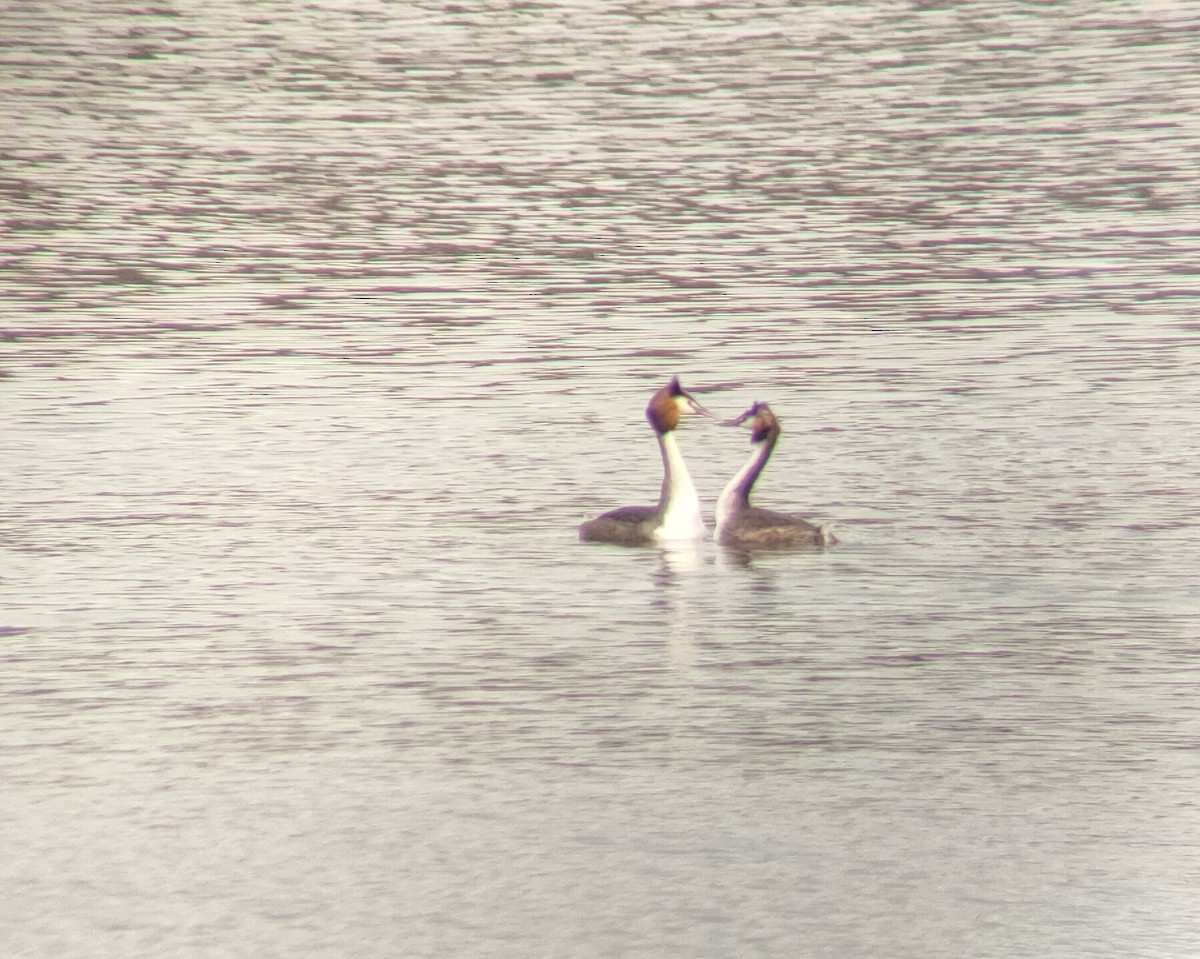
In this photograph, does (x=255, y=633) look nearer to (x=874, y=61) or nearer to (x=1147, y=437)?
(x=1147, y=437)

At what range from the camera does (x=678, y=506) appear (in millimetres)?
15148

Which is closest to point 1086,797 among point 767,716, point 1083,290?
point 767,716

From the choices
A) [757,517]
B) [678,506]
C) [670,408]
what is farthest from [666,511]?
[670,408]

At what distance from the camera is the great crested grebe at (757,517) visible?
14.6 meters

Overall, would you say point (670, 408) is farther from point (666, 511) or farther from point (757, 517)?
point (757, 517)

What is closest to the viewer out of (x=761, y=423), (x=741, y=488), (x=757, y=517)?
(x=757, y=517)

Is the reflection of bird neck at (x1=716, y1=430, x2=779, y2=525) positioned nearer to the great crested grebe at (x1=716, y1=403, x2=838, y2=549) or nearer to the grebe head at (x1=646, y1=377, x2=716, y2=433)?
the great crested grebe at (x1=716, y1=403, x2=838, y2=549)

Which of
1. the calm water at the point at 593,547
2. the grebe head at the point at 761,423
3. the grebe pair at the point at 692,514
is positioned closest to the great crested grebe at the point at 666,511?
the grebe pair at the point at 692,514

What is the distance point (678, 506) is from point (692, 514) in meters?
0.12

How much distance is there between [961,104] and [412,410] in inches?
805

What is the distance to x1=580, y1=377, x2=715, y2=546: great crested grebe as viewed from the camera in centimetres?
1466

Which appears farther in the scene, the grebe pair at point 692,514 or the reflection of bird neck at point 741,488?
the reflection of bird neck at point 741,488

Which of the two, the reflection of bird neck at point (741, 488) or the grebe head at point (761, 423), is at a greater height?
the grebe head at point (761, 423)

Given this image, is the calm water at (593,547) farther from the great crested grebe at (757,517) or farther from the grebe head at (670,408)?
the grebe head at (670,408)
